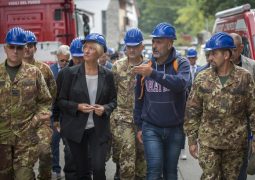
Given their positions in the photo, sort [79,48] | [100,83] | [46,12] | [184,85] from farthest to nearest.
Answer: [46,12] < [79,48] < [100,83] < [184,85]

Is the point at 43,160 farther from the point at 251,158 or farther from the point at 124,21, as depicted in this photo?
the point at 124,21

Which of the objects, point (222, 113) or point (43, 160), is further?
point (43, 160)

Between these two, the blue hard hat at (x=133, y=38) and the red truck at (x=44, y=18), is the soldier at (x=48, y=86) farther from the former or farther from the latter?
the red truck at (x=44, y=18)

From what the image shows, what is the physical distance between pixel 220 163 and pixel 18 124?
85.5 inches

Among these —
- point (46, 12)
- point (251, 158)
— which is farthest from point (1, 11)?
point (251, 158)

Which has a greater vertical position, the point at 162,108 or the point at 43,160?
the point at 162,108

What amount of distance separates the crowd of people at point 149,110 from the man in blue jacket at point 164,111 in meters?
0.01

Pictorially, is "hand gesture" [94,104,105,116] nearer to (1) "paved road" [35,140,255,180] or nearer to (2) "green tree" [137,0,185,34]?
(1) "paved road" [35,140,255,180]

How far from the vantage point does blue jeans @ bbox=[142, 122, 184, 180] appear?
18.8 feet

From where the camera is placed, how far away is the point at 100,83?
6.07 m

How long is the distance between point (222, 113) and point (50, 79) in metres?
2.67

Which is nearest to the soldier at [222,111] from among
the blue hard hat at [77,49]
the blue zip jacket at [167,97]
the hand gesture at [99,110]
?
the blue zip jacket at [167,97]

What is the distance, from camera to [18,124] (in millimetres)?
5562

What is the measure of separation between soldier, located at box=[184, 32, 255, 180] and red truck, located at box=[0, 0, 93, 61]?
735 cm
